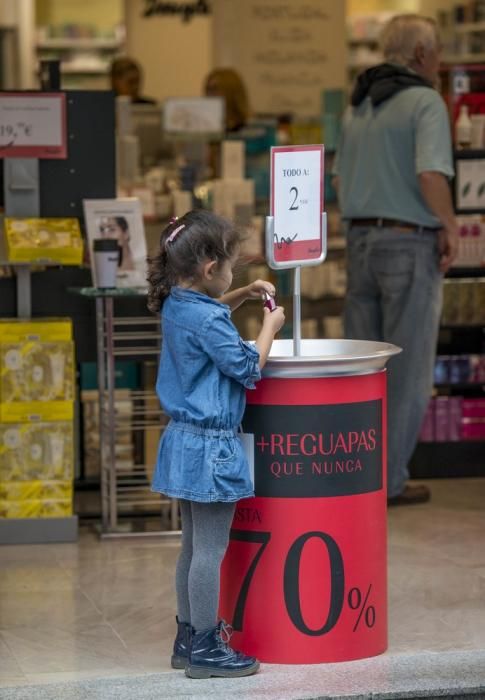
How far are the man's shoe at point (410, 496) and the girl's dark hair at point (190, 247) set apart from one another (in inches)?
96.4

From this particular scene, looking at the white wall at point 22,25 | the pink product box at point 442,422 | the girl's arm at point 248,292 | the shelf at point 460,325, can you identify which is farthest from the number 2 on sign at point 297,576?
the white wall at point 22,25

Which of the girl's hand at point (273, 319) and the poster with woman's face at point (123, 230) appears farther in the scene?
the poster with woman's face at point (123, 230)

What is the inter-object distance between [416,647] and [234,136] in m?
4.63

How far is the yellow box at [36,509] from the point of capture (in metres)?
5.31

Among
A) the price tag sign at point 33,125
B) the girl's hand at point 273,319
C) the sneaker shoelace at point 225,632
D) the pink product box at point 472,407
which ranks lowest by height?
the sneaker shoelace at point 225,632

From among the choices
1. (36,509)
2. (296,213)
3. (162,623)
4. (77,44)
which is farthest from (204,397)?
(77,44)

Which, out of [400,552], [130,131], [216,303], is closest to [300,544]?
[216,303]

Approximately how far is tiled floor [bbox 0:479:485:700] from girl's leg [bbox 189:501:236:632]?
20cm

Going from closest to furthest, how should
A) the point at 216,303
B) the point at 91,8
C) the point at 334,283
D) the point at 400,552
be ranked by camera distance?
the point at 216,303 → the point at 400,552 → the point at 334,283 → the point at 91,8

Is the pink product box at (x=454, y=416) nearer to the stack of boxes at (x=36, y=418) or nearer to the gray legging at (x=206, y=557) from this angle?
the stack of boxes at (x=36, y=418)

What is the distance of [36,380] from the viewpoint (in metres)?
5.27

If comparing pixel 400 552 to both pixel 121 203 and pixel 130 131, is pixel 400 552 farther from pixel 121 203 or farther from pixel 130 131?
pixel 130 131

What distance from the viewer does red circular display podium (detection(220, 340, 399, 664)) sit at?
12.0ft

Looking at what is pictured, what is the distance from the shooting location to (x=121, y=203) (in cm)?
558
